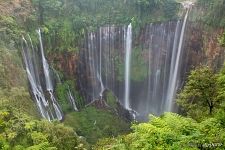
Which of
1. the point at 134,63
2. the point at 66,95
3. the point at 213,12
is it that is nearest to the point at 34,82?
the point at 66,95

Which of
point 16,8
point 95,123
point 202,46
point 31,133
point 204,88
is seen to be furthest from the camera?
point 202,46

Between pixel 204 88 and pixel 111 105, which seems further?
pixel 111 105

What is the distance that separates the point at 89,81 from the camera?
29.5 m

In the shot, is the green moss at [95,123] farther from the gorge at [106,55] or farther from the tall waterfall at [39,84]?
the tall waterfall at [39,84]

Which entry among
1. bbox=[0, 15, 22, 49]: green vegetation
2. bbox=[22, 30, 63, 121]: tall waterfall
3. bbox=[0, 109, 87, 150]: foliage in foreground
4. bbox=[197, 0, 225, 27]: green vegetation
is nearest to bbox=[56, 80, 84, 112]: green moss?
bbox=[22, 30, 63, 121]: tall waterfall

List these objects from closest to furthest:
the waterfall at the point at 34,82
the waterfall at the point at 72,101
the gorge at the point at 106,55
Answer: the waterfall at the point at 34,82 < the gorge at the point at 106,55 < the waterfall at the point at 72,101

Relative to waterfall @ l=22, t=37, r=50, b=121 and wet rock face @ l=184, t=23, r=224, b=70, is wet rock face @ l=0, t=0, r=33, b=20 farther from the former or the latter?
wet rock face @ l=184, t=23, r=224, b=70

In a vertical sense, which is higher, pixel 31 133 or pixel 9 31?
pixel 9 31

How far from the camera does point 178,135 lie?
27.9 feet

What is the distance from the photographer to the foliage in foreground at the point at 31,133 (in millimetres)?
12750

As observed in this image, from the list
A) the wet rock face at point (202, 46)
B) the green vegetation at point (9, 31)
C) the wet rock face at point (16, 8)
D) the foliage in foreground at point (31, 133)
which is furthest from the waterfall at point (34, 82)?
the wet rock face at point (202, 46)

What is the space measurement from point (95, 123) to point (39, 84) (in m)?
4.89

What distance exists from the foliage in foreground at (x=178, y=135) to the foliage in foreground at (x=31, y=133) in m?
3.82

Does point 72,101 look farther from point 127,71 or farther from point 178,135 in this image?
point 178,135
